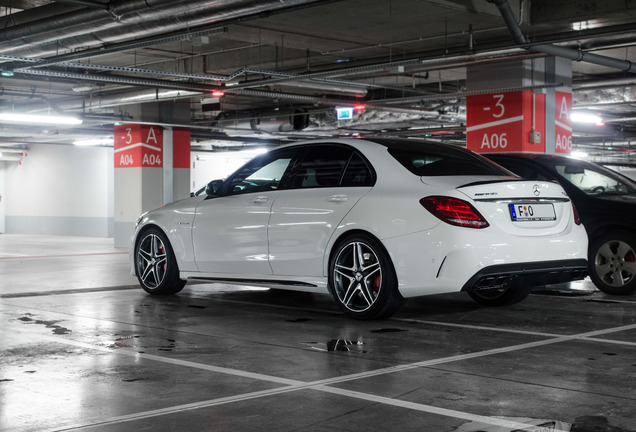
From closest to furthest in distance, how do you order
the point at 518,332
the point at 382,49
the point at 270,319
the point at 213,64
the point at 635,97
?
1. the point at 518,332
2. the point at 270,319
3. the point at 382,49
4. the point at 213,64
5. the point at 635,97

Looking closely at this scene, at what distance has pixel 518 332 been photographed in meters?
5.98

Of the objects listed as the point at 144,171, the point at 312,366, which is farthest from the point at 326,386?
the point at 144,171

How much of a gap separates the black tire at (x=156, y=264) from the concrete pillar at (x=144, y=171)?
40.1 ft

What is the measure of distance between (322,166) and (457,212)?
142cm

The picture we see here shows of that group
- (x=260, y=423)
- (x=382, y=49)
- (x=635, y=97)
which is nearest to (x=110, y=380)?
(x=260, y=423)

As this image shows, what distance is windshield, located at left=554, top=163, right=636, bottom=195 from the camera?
28.4 ft

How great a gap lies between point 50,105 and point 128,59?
3.61 metres

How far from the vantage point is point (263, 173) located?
24.6 feet

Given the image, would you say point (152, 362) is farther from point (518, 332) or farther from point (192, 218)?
point (192, 218)

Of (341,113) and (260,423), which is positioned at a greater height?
(341,113)

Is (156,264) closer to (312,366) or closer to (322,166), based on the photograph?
(322,166)

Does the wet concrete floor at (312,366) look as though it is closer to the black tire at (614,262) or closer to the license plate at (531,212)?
the black tire at (614,262)

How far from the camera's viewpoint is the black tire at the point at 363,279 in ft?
20.5

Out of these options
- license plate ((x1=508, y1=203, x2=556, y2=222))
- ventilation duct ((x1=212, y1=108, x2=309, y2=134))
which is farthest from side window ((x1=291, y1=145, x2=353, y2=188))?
ventilation duct ((x1=212, y1=108, x2=309, y2=134))
